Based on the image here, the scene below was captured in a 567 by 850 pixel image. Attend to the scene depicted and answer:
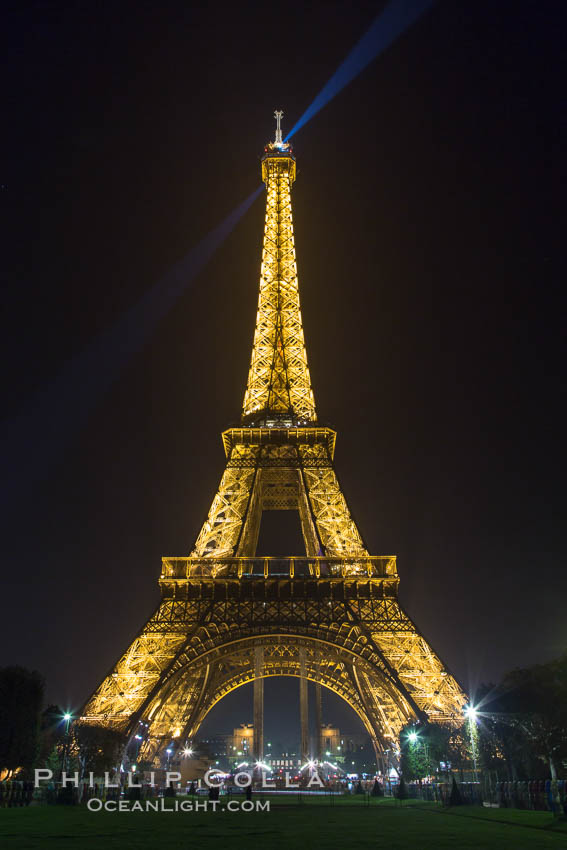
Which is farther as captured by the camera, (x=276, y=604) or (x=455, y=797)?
(x=276, y=604)

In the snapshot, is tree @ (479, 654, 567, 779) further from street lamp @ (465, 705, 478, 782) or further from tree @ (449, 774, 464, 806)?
tree @ (449, 774, 464, 806)

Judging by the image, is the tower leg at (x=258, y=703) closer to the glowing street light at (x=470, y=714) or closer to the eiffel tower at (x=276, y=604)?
the eiffel tower at (x=276, y=604)

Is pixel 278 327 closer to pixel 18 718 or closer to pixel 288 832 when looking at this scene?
pixel 18 718

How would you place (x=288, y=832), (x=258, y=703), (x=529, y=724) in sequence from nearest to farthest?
(x=288, y=832), (x=529, y=724), (x=258, y=703)

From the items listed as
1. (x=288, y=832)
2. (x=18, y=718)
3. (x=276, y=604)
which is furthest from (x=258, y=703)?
(x=288, y=832)

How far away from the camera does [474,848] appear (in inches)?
479

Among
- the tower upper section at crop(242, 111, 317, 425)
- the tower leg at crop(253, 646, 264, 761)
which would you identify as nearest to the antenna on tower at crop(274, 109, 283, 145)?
the tower upper section at crop(242, 111, 317, 425)

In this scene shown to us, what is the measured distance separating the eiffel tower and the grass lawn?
16908 millimetres

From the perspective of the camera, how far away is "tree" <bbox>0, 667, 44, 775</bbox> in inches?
1409

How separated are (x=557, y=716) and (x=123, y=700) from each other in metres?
23.3

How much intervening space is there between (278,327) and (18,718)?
1523 inches

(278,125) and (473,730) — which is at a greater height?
(278,125)

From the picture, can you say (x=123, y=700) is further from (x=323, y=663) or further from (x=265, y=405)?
(x=265, y=405)

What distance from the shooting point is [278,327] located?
2459 inches
